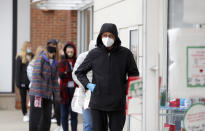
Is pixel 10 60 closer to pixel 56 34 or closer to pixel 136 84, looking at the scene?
pixel 56 34

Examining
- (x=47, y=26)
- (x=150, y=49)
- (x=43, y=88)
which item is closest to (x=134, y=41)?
(x=150, y=49)

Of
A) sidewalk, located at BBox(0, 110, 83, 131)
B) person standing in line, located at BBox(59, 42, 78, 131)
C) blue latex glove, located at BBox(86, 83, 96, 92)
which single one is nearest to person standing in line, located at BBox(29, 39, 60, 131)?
person standing in line, located at BBox(59, 42, 78, 131)

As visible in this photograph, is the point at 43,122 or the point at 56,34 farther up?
the point at 56,34

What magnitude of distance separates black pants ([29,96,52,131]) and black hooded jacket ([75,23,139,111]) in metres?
2.75

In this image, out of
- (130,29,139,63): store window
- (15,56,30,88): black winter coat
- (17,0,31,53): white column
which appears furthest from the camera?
(17,0,31,53): white column

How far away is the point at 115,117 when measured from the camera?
6469 millimetres

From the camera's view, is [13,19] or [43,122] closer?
[43,122]

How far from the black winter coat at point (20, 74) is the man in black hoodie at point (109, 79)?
699 centimetres

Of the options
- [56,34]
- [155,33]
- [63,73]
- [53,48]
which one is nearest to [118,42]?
[155,33]

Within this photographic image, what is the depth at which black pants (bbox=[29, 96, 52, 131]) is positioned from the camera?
9.22 meters

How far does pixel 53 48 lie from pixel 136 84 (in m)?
3.82

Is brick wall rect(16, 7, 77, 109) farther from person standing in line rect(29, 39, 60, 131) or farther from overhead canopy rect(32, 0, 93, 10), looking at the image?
person standing in line rect(29, 39, 60, 131)

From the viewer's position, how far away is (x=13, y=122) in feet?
43.3

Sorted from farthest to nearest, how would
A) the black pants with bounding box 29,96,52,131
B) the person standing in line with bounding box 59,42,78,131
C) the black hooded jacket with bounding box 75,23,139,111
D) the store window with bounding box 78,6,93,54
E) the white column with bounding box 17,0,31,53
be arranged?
1. the white column with bounding box 17,0,31,53
2. the store window with bounding box 78,6,93,54
3. the person standing in line with bounding box 59,42,78,131
4. the black pants with bounding box 29,96,52,131
5. the black hooded jacket with bounding box 75,23,139,111
